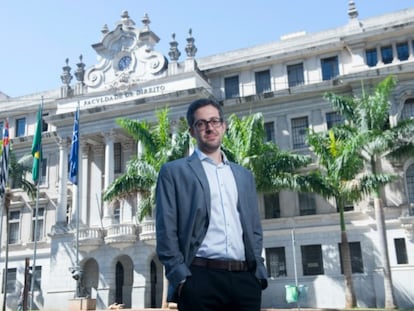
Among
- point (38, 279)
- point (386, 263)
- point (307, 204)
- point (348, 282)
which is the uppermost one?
point (307, 204)

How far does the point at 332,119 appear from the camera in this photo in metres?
32.0

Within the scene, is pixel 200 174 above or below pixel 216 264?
above

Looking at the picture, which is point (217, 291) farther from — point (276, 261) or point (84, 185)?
point (84, 185)

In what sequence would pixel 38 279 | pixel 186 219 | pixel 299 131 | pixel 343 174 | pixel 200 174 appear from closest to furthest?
pixel 186 219
pixel 200 174
pixel 343 174
pixel 299 131
pixel 38 279

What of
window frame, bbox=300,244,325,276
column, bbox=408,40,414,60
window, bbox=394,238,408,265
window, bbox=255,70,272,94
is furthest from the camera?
window, bbox=255,70,272,94

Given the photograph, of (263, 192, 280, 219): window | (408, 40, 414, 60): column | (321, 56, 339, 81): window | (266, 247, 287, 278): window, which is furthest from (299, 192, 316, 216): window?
(408, 40, 414, 60): column

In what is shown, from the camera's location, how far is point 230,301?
12.8ft

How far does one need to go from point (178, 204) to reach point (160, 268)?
102 ft

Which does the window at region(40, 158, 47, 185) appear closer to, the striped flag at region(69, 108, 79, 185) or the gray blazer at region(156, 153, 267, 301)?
the striped flag at region(69, 108, 79, 185)

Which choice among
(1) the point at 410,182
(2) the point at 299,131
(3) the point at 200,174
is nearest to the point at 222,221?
(3) the point at 200,174

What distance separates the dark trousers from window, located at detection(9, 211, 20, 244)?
38.9 metres

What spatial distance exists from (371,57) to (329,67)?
2.75m

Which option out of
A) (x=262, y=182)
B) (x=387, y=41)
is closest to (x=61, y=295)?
(x=262, y=182)

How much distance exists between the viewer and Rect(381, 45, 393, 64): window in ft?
102
